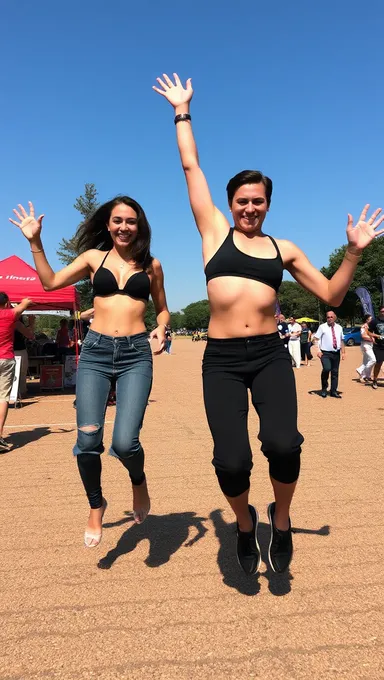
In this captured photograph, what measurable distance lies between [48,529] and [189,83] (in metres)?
3.26

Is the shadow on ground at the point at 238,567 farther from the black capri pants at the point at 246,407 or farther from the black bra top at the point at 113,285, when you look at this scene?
the black bra top at the point at 113,285

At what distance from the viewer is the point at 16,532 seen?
3.70m

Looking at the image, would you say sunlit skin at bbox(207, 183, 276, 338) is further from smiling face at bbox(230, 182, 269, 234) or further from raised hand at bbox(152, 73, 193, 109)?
raised hand at bbox(152, 73, 193, 109)

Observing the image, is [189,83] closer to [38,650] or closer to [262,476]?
[38,650]

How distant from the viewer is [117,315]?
10.6ft

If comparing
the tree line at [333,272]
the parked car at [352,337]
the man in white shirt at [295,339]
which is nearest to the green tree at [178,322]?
the tree line at [333,272]

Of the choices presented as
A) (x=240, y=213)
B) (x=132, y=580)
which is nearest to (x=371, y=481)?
(x=132, y=580)

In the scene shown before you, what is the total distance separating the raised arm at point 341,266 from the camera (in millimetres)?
2754

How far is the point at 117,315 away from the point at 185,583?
5.38 ft

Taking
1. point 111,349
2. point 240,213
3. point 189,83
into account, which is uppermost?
point 189,83

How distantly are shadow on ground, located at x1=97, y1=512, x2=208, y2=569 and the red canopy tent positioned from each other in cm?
788

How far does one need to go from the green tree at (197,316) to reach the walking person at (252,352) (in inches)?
6011

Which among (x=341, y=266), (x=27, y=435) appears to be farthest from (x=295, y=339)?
(x=341, y=266)

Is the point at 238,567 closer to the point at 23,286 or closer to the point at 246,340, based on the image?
the point at 246,340
